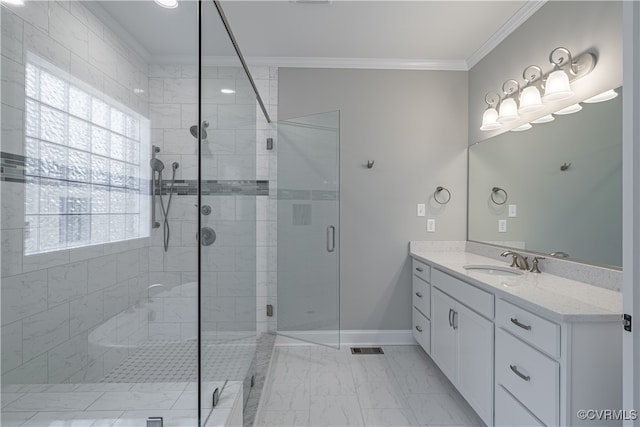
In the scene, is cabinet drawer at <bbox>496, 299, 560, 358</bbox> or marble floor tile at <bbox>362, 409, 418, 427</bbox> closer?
cabinet drawer at <bbox>496, 299, 560, 358</bbox>

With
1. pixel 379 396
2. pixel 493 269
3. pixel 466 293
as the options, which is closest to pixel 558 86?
pixel 493 269

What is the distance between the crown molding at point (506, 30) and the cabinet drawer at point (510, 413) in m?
2.41

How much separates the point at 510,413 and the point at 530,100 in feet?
6.11

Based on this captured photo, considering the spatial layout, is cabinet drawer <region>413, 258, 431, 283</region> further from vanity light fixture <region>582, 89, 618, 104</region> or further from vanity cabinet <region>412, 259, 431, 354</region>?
vanity light fixture <region>582, 89, 618, 104</region>

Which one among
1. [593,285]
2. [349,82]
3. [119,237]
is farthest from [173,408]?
[349,82]

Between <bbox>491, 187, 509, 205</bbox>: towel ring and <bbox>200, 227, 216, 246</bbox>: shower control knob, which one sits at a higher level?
<bbox>491, 187, 509, 205</bbox>: towel ring

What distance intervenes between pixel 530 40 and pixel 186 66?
2.32 m

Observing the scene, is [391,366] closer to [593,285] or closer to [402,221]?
[402,221]

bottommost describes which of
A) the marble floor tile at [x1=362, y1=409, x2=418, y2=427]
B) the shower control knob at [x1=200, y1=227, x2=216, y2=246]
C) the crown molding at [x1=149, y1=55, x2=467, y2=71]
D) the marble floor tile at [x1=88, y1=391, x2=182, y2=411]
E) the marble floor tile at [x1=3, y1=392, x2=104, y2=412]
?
the marble floor tile at [x1=362, y1=409, x2=418, y2=427]

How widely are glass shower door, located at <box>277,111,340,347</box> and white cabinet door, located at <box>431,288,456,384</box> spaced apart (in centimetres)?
75

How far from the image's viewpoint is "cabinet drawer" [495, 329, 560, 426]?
1178 millimetres

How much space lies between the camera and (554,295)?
1390 millimetres

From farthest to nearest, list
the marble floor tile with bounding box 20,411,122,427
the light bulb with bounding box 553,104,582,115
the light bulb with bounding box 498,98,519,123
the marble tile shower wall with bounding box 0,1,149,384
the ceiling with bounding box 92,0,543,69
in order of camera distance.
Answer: the light bulb with bounding box 498,98,519,123
the ceiling with bounding box 92,0,543,69
the light bulb with bounding box 553,104,582,115
the marble floor tile with bounding box 20,411,122,427
the marble tile shower wall with bounding box 0,1,149,384

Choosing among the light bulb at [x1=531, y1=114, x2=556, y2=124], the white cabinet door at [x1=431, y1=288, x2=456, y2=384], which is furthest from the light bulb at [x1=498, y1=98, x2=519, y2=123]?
the white cabinet door at [x1=431, y1=288, x2=456, y2=384]
